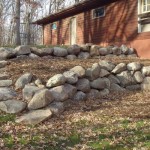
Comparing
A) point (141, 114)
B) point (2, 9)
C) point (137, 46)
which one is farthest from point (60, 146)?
point (2, 9)

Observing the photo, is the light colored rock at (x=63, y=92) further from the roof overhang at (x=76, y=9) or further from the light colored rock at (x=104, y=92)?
the roof overhang at (x=76, y=9)

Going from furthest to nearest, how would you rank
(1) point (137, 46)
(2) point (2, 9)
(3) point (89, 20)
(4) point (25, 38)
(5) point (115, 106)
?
1. (2) point (2, 9)
2. (4) point (25, 38)
3. (3) point (89, 20)
4. (1) point (137, 46)
5. (5) point (115, 106)

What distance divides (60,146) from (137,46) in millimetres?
10736

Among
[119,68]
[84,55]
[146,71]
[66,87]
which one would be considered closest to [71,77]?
[66,87]

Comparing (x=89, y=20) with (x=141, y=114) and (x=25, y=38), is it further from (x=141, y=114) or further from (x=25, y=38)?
(x=25, y=38)

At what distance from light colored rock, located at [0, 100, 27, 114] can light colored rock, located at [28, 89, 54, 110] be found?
17 centimetres

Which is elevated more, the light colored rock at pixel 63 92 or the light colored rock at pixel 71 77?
the light colored rock at pixel 71 77

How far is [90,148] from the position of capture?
18.9ft

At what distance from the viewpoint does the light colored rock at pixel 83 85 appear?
362 inches

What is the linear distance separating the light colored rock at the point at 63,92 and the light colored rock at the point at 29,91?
40cm

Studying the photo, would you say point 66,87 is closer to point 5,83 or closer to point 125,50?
point 5,83

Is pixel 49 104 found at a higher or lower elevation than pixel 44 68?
lower

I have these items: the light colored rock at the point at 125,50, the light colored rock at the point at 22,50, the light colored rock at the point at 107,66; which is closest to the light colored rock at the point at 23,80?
the light colored rock at the point at 107,66

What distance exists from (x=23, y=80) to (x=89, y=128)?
2539 mm
